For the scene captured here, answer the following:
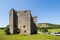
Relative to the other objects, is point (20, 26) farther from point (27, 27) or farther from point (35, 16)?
point (35, 16)

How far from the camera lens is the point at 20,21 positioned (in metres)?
54.2

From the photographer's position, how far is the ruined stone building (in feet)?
173

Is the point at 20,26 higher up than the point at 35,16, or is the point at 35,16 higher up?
the point at 35,16

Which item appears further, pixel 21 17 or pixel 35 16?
pixel 35 16

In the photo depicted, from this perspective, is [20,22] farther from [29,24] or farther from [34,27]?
[34,27]

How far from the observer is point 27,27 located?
52906mm

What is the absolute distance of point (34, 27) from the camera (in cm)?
5975

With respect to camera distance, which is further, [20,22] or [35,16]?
[35,16]

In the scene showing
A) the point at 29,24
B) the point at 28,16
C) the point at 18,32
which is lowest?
the point at 18,32

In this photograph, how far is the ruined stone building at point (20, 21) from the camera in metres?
52.7

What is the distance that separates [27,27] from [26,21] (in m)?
2.69

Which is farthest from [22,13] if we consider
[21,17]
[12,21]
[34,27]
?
[34,27]

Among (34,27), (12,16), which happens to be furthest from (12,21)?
(34,27)

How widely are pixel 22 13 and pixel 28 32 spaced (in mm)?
9078
